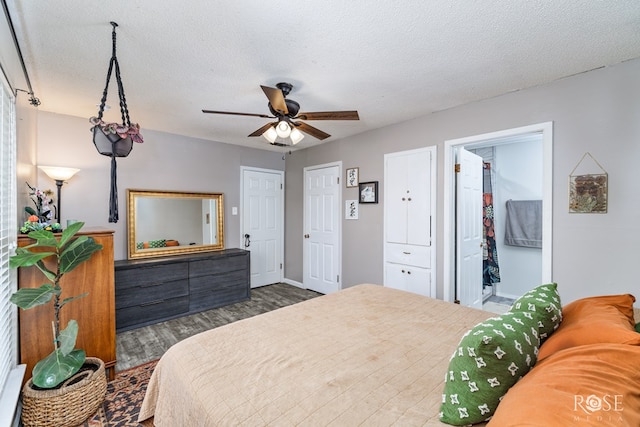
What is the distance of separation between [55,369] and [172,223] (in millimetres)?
2396

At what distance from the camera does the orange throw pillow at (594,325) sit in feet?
2.85

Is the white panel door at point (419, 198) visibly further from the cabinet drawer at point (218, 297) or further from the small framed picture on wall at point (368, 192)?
the cabinet drawer at point (218, 297)

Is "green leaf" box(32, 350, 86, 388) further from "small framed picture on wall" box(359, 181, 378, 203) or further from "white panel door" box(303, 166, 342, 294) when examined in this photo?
"small framed picture on wall" box(359, 181, 378, 203)

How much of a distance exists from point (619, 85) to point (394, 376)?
272 centimetres

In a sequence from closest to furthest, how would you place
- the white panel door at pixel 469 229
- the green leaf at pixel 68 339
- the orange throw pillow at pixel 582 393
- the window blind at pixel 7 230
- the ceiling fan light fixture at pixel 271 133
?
the orange throw pillow at pixel 582 393, the window blind at pixel 7 230, the green leaf at pixel 68 339, the ceiling fan light fixture at pixel 271 133, the white panel door at pixel 469 229

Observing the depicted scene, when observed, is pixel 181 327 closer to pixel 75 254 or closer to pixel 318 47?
pixel 75 254

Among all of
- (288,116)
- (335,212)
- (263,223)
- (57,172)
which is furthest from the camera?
(263,223)

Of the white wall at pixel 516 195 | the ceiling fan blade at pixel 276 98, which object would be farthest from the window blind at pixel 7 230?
the white wall at pixel 516 195

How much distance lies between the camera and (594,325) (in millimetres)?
975

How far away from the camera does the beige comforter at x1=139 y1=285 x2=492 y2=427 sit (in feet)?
3.19

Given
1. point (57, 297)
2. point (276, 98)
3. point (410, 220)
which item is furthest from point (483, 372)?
point (410, 220)

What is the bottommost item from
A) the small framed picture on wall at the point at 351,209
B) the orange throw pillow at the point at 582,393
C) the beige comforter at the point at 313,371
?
the beige comforter at the point at 313,371

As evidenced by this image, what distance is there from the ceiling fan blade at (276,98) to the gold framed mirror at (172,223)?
251 cm

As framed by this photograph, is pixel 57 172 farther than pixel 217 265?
No
